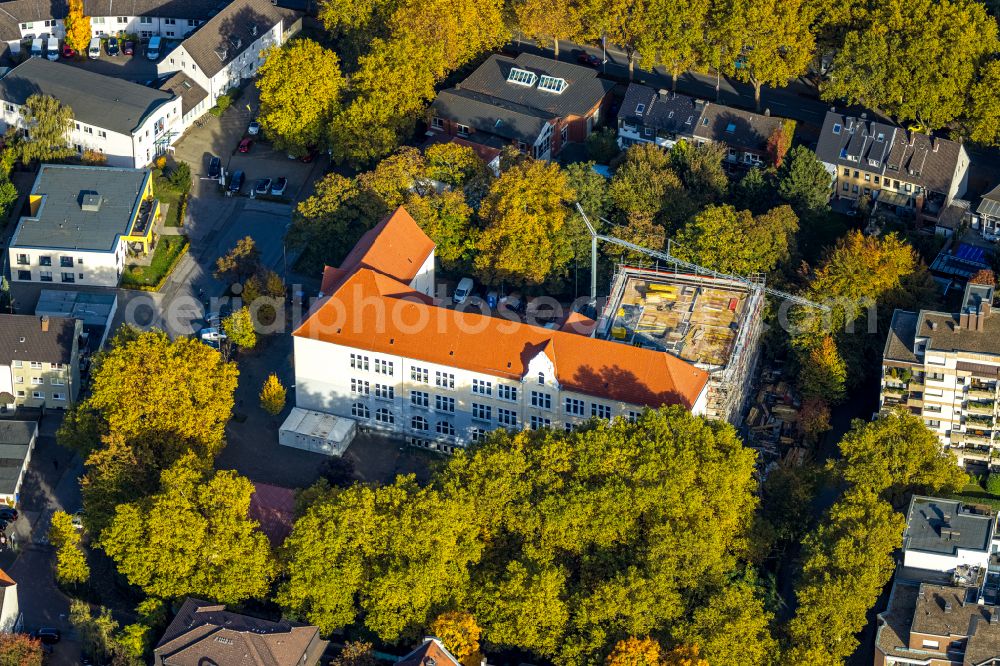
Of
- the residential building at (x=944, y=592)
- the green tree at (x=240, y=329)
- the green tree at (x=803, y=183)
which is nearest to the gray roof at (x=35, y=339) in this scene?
the green tree at (x=240, y=329)

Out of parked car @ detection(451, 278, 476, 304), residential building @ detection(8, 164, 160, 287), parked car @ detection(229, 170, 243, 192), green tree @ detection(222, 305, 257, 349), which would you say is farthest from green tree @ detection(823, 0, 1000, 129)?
residential building @ detection(8, 164, 160, 287)

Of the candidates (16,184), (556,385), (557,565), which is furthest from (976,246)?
(16,184)

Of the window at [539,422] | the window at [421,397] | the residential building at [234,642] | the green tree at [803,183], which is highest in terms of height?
the green tree at [803,183]

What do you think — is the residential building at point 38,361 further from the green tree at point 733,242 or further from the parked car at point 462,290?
the green tree at point 733,242

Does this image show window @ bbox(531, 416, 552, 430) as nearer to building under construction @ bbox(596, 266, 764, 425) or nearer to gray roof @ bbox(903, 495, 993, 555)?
building under construction @ bbox(596, 266, 764, 425)

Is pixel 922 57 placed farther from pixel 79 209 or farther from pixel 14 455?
pixel 14 455
